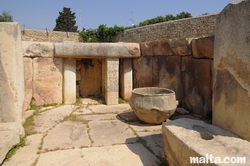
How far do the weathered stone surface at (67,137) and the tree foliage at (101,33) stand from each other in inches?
524

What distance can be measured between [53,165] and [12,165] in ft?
1.66

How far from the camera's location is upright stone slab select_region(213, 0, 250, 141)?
6.63 feet

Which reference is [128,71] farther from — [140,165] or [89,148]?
[140,165]

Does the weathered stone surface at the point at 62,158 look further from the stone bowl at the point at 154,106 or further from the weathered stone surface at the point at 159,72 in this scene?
the weathered stone surface at the point at 159,72

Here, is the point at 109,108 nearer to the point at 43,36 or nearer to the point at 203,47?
the point at 203,47

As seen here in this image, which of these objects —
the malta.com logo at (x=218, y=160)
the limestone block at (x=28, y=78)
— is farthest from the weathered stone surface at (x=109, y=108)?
the malta.com logo at (x=218, y=160)

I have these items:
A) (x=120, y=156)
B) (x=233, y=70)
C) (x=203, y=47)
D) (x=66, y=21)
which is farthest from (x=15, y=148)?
(x=66, y=21)

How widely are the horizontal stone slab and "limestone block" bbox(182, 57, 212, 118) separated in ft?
5.38

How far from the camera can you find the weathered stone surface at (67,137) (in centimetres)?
293

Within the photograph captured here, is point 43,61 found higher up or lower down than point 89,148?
higher up

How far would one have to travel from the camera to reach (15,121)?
315 cm

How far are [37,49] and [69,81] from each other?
3.63 ft

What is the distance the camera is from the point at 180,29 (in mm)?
9219

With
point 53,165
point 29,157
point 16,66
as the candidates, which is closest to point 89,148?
point 53,165
